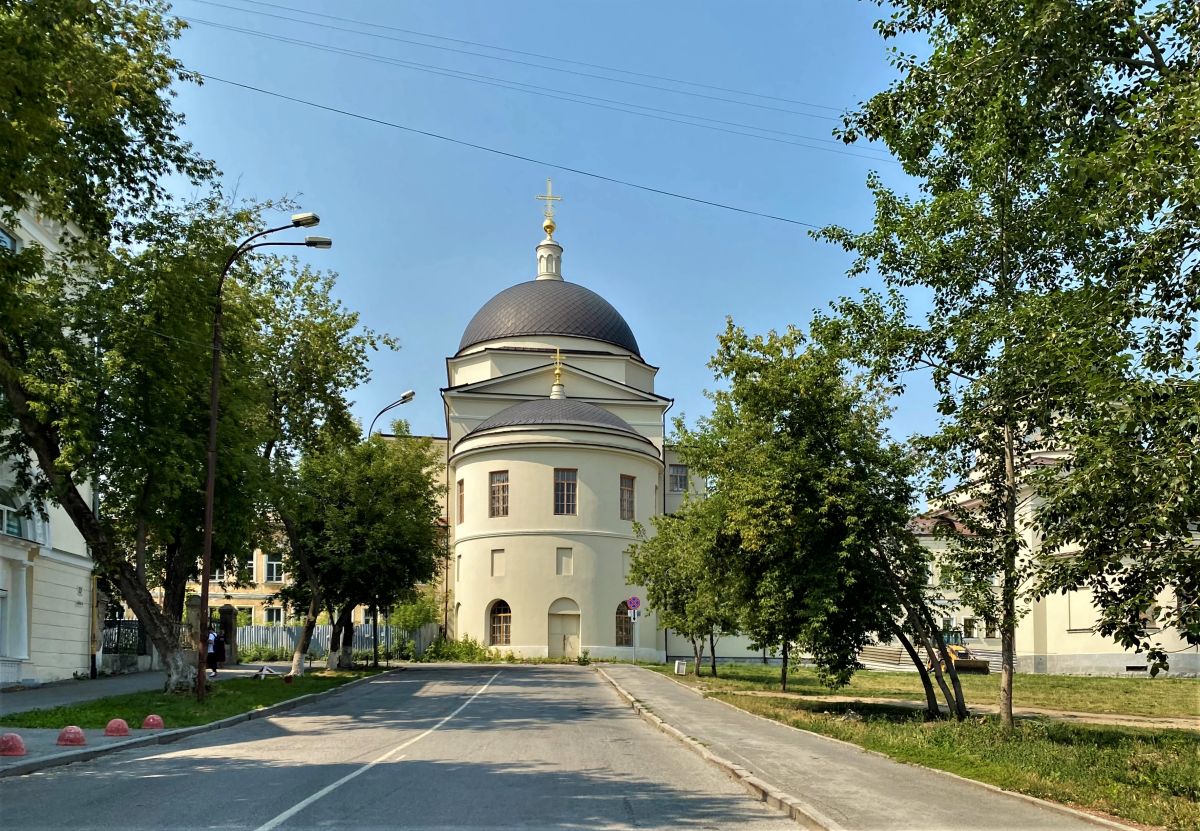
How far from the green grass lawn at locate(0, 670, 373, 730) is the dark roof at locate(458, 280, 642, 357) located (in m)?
36.0

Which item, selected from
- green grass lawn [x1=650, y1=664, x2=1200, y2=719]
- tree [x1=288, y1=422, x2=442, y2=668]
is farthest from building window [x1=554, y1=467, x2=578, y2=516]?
tree [x1=288, y1=422, x2=442, y2=668]

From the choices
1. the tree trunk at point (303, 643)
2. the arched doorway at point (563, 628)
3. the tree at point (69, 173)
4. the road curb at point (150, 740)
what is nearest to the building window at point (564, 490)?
the arched doorway at point (563, 628)

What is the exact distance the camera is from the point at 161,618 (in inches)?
877

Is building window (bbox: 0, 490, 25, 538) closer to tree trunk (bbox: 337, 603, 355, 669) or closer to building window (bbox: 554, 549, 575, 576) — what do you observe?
tree trunk (bbox: 337, 603, 355, 669)

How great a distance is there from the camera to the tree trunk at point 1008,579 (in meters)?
16.1

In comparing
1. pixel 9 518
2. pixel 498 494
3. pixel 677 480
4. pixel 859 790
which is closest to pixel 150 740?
pixel 859 790

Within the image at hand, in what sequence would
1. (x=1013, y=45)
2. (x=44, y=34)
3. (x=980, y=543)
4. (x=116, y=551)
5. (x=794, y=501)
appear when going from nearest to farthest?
(x=1013, y=45)
(x=44, y=34)
(x=980, y=543)
(x=794, y=501)
(x=116, y=551)

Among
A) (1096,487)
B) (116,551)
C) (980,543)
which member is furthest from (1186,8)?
(116,551)

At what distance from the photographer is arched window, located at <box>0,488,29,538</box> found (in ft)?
86.7

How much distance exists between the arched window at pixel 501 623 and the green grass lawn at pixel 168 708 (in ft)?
77.0

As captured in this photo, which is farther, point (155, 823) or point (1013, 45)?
point (1013, 45)

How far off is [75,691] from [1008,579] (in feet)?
69.9

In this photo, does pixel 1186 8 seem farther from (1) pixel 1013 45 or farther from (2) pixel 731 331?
(2) pixel 731 331

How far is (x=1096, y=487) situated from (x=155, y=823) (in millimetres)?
9039
